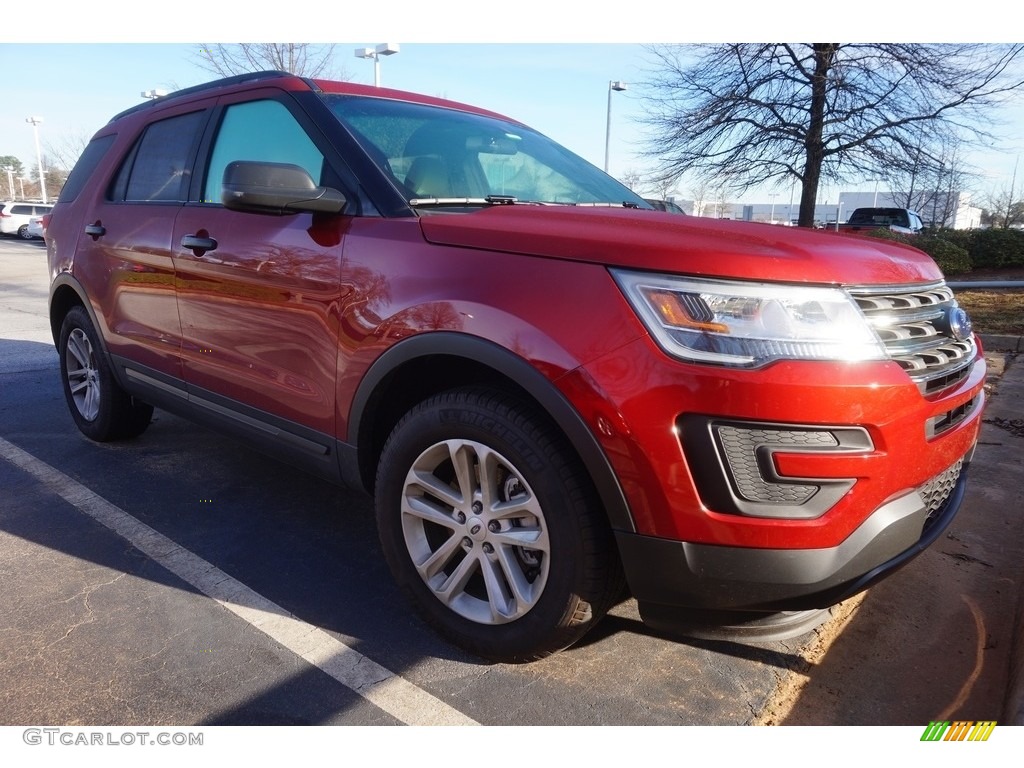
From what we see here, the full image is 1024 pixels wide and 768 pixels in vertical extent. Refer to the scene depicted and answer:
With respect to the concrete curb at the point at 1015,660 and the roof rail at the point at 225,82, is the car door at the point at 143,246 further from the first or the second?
the concrete curb at the point at 1015,660

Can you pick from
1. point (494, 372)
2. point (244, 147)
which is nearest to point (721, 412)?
point (494, 372)

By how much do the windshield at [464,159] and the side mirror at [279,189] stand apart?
248 mm

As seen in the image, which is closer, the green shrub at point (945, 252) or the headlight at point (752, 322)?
the headlight at point (752, 322)

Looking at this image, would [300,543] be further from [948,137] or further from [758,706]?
[948,137]

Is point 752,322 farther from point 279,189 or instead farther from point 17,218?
point 17,218

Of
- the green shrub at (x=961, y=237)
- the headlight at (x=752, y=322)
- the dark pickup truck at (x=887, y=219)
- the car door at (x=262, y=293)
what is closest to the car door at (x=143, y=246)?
the car door at (x=262, y=293)

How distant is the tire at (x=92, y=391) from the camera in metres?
→ 4.21

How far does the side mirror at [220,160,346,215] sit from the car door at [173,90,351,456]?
96 millimetres

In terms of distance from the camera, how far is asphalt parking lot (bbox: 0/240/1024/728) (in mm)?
2121

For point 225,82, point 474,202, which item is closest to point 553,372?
point 474,202

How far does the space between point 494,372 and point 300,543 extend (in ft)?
4.75

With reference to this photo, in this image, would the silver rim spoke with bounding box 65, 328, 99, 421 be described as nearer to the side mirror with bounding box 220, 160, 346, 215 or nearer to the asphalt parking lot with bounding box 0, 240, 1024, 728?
the asphalt parking lot with bounding box 0, 240, 1024, 728

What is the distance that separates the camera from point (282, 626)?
251 cm

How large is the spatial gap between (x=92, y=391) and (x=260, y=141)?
2.28 metres
